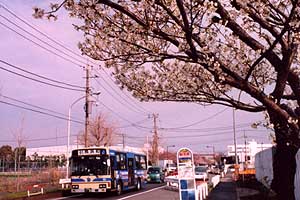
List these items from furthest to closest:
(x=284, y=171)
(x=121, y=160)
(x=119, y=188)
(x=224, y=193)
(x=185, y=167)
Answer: (x=121, y=160) → (x=119, y=188) → (x=224, y=193) → (x=185, y=167) → (x=284, y=171)

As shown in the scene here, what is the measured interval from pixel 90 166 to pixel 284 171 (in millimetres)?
16999

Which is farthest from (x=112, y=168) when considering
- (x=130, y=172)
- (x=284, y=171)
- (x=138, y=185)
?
(x=284, y=171)

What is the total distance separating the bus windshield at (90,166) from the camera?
26562 millimetres

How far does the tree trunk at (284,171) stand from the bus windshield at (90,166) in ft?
52.7

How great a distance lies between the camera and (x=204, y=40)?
756 centimetres

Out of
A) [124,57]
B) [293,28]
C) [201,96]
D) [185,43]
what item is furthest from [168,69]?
[293,28]

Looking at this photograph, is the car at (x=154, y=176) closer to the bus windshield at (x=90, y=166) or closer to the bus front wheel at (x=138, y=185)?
the bus front wheel at (x=138, y=185)

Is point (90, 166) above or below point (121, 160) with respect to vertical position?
below

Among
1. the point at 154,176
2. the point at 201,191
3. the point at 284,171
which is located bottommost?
the point at 201,191

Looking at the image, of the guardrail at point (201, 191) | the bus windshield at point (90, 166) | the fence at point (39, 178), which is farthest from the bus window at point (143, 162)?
the guardrail at point (201, 191)

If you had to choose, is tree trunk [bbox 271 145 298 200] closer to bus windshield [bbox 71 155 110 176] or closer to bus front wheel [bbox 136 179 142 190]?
bus windshield [bbox 71 155 110 176]

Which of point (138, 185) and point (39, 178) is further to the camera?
point (39, 178)

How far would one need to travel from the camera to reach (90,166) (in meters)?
26.8

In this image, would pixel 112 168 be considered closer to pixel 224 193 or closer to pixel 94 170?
pixel 94 170
